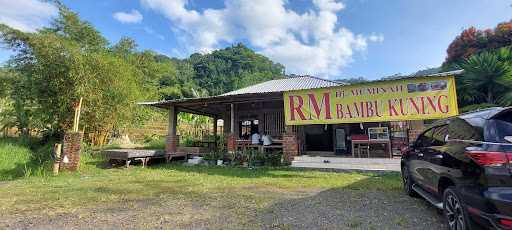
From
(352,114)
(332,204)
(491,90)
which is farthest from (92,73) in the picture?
(491,90)

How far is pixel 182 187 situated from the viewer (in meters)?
6.86

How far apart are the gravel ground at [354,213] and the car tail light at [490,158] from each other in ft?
4.83

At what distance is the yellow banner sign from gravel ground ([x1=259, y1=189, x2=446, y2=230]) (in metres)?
3.35

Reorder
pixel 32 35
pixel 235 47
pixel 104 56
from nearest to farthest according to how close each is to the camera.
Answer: pixel 32 35
pixel 104 56
pixel 235 47

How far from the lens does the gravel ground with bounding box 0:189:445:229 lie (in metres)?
3.95

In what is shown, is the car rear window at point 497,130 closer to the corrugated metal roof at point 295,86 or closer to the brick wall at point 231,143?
the brick wall at point 231,143

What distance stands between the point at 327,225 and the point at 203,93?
37.0m

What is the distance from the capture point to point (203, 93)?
130 ft

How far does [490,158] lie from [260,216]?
294 centimetres

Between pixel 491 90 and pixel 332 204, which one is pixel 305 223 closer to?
pixel 332 204

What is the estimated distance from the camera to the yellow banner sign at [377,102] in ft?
25.8

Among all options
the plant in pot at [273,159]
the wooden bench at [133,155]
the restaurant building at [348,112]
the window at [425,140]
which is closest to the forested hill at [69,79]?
the restaurant building at [348,112]

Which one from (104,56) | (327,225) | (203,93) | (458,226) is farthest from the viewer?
(203,93)

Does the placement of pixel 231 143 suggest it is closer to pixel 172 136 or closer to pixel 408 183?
pixel 172 136
